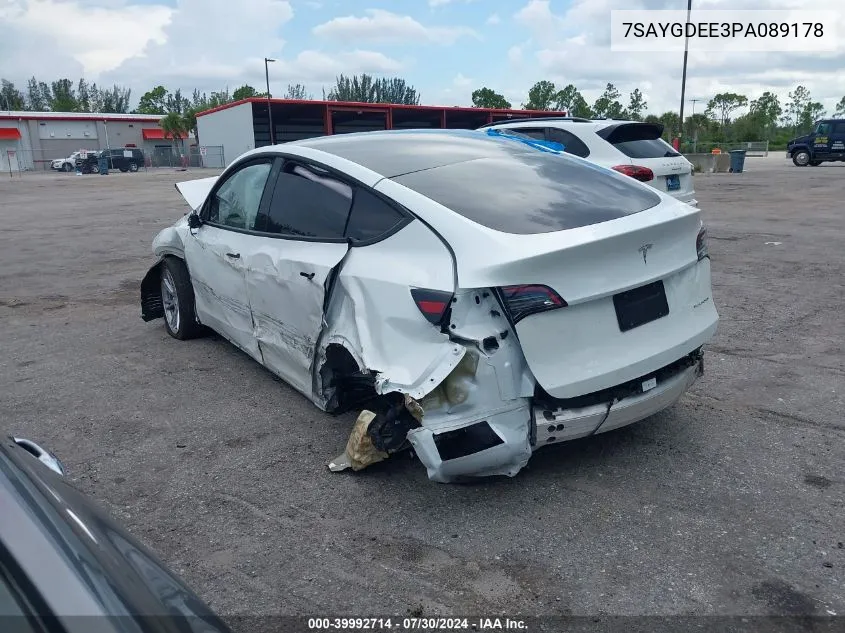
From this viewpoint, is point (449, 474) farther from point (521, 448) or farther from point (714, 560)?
point (714, 560)

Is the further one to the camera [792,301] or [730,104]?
[730,104]

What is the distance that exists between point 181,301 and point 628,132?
6663 millimetres

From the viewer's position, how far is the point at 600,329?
3180 millimetres

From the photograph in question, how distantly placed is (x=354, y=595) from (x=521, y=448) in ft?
3.12

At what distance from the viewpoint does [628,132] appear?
966cm

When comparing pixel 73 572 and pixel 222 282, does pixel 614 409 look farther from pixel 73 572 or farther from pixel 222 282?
pixel 222 282

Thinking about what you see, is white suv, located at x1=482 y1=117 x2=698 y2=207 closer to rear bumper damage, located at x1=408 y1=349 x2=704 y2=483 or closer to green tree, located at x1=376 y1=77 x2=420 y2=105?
rear bumper damage, located at x1=408 y1=349 x2=704 y2=483

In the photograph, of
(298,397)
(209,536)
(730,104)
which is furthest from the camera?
(730,104)

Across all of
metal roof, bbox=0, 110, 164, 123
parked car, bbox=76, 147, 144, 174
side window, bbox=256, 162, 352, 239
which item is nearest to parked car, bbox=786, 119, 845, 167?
side window, bbox=256, 162, 352, 239

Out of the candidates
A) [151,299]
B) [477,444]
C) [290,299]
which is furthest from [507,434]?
[151,299]

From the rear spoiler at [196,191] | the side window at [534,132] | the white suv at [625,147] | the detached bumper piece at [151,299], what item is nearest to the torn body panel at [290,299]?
the rear spoiler at [196,191]

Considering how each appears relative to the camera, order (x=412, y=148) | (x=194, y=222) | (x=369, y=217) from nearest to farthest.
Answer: (x=369, y=217) < (x=412, y=148) < (x=194, y=222)

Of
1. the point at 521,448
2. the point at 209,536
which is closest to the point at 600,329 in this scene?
the point at 521,448

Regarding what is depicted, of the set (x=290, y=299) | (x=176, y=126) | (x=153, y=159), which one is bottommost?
(x=153, y=159)
